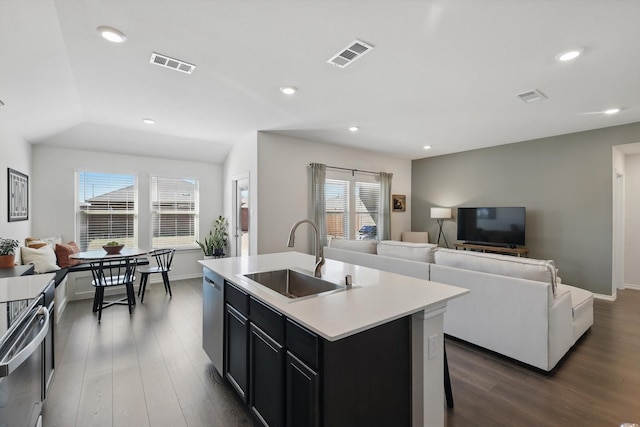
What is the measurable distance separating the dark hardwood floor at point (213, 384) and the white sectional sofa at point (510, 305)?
168mm

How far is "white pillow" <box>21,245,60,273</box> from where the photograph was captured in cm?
359

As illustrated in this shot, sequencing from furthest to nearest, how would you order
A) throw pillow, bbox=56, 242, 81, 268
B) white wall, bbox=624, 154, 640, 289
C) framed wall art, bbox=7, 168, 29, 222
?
white wall, bbox=624, 154, 640, 289 → throw pillow, bbox=56, 242, 81, 268 → framed wall art, bbox=7, 168, 29, 222

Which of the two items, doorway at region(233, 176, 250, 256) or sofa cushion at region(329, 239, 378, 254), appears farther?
doorway at region(233, 176, 250, 256)

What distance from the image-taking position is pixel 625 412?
1995 mm

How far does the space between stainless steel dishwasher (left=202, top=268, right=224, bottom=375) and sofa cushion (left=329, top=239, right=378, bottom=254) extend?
213 centimetres

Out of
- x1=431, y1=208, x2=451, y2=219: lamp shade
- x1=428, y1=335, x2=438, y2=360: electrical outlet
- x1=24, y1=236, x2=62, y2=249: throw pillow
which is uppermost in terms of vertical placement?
x1=431, y1=208, x2=451, y2=219: lamp shade

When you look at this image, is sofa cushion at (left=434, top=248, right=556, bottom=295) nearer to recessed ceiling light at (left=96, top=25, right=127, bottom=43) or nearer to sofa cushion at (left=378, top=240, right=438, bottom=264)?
Answer: sofa cushion at (left=378, top=240, right=438, bottom=264)

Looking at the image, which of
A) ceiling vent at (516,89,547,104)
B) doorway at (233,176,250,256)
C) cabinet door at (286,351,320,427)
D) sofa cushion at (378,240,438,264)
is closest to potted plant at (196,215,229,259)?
doorway at (233,176,250,256)

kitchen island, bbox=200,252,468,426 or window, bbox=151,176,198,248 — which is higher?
window, bbox=151,176,198,248

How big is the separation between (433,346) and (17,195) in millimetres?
5129

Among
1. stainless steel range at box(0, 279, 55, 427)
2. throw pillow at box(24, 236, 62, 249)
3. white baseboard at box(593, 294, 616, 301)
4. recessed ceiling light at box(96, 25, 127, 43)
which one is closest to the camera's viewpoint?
stainless steel range at box(0, 279, 55, 427)

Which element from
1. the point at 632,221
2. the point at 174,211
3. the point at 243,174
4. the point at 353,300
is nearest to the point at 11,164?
the point at 174,211

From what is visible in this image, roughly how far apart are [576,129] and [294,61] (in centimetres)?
481

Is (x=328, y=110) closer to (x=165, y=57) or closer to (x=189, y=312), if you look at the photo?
(x=165, y=57)
